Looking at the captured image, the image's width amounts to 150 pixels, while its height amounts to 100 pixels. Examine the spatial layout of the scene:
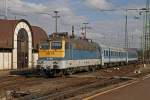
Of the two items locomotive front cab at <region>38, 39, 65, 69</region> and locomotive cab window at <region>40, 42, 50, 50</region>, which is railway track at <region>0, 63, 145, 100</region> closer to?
locomotive front cab at <region>38, 39, 65, 69</region>

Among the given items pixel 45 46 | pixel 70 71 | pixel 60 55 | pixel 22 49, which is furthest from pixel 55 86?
pixel 22 49

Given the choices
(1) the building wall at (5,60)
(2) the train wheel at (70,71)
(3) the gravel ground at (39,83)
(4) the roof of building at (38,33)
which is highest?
(4) the roof of building at (38,33)

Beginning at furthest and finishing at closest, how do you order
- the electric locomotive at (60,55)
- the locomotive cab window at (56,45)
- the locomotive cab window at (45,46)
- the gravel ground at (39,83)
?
the locomotive cab window at (45,46), the locomotive cab window at (56,45), the electric locomotive at (60,55), the gravel ground at (39,83)

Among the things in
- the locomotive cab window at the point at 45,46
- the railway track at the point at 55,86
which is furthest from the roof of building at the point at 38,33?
the railway track at the point at 55,86

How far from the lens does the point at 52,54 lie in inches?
1436

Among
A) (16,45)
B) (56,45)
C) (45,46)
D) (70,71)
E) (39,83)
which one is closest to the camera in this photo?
(39,83)

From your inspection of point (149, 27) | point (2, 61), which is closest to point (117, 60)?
point (149, 27)

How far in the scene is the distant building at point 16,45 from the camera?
180ft

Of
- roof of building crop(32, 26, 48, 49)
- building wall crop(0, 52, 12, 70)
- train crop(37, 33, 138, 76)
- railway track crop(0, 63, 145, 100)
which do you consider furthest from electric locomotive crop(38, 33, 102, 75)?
roof of building crop(32, 26, 48, 49)

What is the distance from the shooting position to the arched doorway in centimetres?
5812

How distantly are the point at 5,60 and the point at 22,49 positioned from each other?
203 inches

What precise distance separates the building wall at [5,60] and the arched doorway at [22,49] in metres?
2.22

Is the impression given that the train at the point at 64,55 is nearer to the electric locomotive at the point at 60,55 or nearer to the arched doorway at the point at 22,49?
the electric locomotive at the point at 60,55

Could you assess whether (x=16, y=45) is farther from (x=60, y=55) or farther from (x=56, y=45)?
(x=60, y=55)
